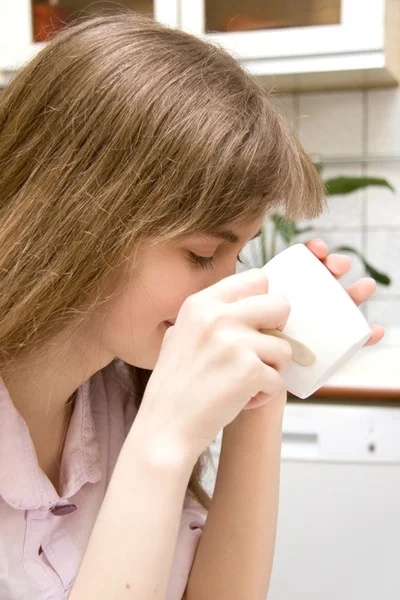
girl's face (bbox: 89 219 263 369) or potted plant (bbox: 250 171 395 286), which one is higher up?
girl's face (bbox: 89 219 263 369)

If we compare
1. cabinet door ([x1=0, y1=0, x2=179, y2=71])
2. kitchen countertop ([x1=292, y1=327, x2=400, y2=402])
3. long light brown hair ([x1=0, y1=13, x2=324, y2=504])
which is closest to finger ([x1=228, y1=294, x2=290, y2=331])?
long light brown hair ([x1=0, y1=13, x2=324, y2=504])

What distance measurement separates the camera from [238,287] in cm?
59

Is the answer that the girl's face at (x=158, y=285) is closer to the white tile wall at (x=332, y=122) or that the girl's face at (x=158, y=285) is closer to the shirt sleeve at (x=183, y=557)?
the shirt sleeve at (x=183, y=557)

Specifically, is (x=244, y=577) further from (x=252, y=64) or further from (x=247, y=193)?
(x=252, y=64)

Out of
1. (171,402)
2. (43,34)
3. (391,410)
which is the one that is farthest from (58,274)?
(43,34)

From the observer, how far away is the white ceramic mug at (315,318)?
25.3 inches

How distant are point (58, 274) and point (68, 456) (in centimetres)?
26

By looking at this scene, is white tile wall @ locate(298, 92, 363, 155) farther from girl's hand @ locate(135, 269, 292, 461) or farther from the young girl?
girl's hand @ locate(135, 269, 292, 461)

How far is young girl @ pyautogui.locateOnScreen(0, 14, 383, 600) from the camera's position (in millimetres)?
565

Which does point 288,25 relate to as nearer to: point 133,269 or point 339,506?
point 339,506

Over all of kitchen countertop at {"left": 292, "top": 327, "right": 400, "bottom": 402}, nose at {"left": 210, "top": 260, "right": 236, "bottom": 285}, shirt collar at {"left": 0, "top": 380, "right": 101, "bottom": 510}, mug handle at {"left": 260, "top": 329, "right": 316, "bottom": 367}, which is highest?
nose at {"left": 210, "top": 260, "right": 236, "bottom": 285}

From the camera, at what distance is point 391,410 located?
151 cm

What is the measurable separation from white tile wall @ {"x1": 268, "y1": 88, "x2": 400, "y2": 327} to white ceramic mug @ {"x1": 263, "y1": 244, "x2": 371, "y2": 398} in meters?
1.48

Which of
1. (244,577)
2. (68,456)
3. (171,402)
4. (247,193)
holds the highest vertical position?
(247,193)
